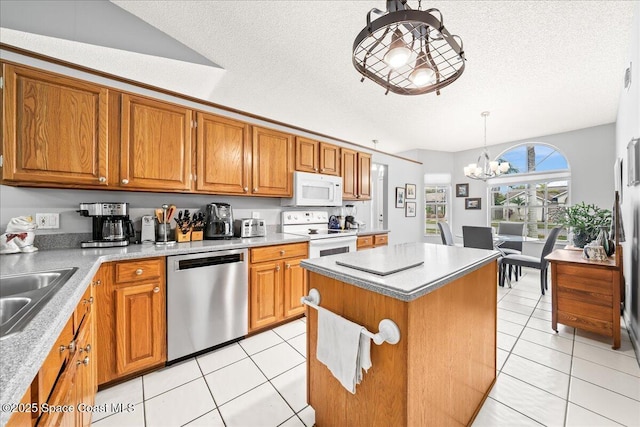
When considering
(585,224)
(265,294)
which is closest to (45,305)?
(265,294)

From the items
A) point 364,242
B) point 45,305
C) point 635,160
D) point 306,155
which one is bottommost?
point 364,242

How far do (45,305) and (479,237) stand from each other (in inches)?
174

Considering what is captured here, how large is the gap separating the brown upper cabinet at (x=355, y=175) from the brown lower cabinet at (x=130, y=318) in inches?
105

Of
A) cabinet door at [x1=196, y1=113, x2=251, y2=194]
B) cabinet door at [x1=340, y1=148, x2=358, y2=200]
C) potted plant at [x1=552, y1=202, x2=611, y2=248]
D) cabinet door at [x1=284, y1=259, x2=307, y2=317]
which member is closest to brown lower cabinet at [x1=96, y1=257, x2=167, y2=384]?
cabinet door at [x1=196, y1=113, x2=251, y2=194]

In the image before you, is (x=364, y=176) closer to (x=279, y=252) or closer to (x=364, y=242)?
(x=364, y=242)

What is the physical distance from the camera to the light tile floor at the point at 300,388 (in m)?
1.50

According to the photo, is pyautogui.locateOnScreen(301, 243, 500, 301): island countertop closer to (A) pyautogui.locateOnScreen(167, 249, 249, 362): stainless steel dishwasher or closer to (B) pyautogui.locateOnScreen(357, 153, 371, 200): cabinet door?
(A) pyautogui.locateOnScreen(167, 249, 249, 362): stainless steel dishwasher

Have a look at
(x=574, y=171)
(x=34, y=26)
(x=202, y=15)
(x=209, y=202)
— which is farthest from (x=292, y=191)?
(x=574, y=171)

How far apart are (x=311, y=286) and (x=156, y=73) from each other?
9.67 ft

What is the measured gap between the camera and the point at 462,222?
6512 millimetres

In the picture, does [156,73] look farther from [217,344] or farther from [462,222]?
[462,222]

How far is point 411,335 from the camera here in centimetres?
99

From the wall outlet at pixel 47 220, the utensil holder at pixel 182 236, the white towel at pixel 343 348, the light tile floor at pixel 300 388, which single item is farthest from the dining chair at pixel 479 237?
the wall outlet at pixel 47 220

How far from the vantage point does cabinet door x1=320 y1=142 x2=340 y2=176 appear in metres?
3.50
